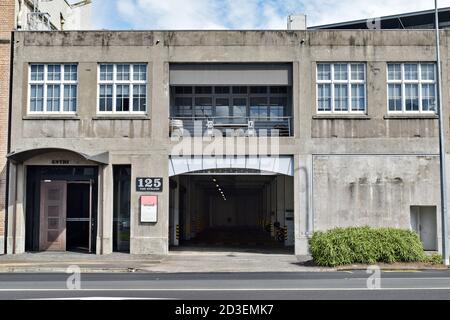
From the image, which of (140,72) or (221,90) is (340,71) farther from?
(140,72)

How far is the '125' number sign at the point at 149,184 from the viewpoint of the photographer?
25312 millimetres

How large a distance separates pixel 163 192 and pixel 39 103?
6.46 meters

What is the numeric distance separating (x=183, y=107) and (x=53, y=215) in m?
7.49

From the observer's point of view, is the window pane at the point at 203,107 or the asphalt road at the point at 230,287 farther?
the window pane at the point at 203,107

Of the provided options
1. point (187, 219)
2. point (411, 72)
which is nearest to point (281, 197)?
point (187, 219)

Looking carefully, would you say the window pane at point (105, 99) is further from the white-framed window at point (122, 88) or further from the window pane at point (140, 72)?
the window pane at point (140, 72)

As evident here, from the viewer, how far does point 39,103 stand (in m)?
25.9

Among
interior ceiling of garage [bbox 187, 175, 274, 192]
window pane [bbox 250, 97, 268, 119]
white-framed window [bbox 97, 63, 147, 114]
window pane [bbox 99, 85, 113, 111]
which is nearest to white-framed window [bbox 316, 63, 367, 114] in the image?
window pane [bbox 250, 97, 268, 119]

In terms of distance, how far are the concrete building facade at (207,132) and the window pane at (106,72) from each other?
0.05 metres

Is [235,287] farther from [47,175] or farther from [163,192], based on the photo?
[47,175]

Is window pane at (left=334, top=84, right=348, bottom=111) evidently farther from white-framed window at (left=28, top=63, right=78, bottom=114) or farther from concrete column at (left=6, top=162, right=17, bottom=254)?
concrete column at (left=6, top=162, right=17, bottom=254)

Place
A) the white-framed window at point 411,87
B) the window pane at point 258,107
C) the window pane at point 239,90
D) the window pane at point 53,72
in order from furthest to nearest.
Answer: the window pane at point 239,90 < the window pane at point 258,107 < the window pane at point 53,72 < the white-framed window at point 411,87

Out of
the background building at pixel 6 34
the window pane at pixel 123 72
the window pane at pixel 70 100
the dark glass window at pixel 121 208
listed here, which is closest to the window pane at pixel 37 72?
the background building at pixel 6 34
